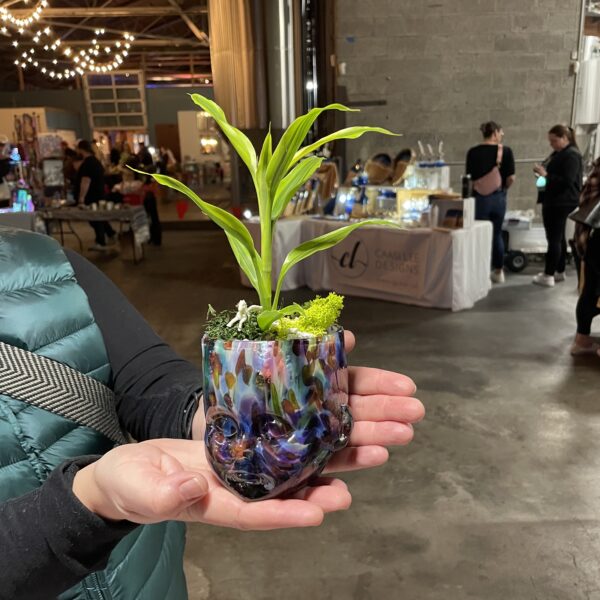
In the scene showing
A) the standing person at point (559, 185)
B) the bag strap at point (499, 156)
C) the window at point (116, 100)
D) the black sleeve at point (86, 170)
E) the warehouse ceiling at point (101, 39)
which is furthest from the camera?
the window at point (116, 100)

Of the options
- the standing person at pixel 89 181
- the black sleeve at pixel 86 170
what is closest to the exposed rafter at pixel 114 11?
the standing person at pixel 89 181

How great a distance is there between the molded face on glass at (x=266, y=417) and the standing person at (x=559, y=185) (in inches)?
189

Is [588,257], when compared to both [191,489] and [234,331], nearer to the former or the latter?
[234,331]

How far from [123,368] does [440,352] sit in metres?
3.02

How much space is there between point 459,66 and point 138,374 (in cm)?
658

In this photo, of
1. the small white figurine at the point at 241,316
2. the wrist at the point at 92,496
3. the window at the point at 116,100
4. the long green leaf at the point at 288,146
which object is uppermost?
the window at the point at 116,100

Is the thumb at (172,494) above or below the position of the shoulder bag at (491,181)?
below

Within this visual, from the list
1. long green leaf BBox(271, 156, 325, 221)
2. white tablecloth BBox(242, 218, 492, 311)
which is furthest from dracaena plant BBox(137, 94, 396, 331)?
white tablecloth BBox(242, 218, 492, 311)

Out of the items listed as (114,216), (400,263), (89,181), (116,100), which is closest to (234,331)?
(400,263)

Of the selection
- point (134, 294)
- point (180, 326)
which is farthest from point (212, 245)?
point (180, 326)

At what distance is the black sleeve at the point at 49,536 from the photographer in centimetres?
60

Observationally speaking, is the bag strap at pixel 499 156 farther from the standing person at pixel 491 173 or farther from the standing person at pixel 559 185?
the standing person at pixel 559 185

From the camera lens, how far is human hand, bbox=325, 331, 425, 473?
2.60 ft

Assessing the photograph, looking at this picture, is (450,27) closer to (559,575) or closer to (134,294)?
(134,294)
